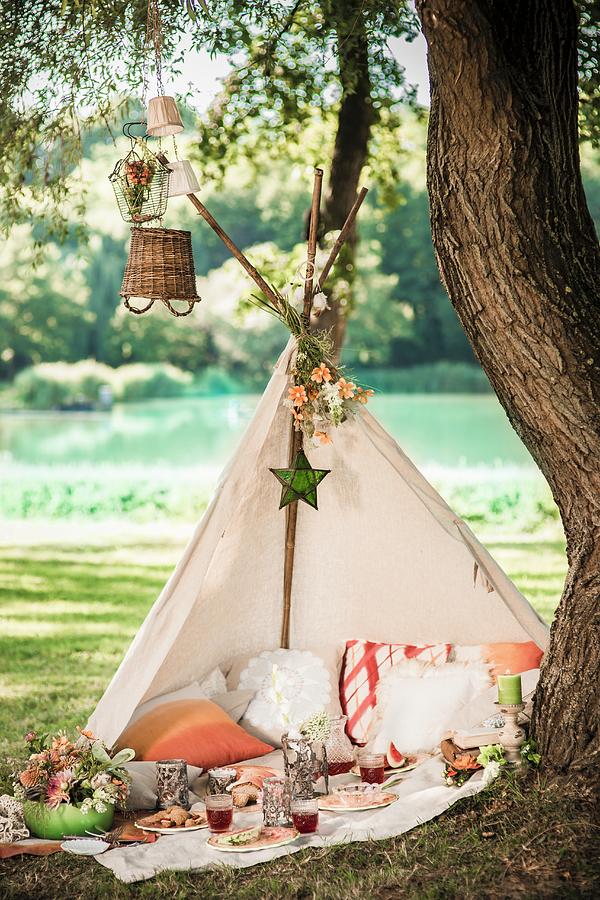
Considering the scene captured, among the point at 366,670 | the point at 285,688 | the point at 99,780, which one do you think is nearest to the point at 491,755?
the point at 366,670

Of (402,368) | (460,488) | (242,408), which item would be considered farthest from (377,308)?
(460,488)

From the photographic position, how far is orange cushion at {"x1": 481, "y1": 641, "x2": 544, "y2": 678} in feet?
12.8

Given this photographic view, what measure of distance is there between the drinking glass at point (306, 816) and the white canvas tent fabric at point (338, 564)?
2.89 feet

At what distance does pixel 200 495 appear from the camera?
1152 cm

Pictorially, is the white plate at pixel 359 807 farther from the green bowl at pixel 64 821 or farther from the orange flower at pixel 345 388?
the orange flower at pixel 345 388

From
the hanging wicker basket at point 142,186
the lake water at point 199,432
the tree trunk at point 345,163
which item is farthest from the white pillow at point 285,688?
the lake water at point 199,432

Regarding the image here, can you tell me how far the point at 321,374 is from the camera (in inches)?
146

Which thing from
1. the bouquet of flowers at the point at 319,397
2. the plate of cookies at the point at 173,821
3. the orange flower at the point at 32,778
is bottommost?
the plate of cookies at the point at 173,821

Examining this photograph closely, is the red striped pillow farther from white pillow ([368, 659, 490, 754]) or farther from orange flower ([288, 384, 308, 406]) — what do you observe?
orange flower ([288, 384, 308, 406])

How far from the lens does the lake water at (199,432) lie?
66.6ft

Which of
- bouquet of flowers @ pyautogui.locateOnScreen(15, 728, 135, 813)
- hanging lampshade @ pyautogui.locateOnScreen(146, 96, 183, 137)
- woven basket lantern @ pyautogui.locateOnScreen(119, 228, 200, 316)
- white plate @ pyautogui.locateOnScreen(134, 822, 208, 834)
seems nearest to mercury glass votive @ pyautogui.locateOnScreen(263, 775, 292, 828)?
white plate @ pyautogui.locateOnScreen(134, 822, 208, 834)

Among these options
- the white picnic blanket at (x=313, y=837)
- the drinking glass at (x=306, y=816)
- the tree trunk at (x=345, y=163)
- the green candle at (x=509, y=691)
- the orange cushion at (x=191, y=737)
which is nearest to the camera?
the white picnic blanket at (x=313, y=837)

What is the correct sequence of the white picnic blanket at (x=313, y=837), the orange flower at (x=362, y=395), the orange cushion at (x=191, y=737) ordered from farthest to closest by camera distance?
1. the orange flower at (x=362, y=395)
2. the orange cushion at (x=191, y=737)
3. the white picnic blanket at (x=313, y=837)

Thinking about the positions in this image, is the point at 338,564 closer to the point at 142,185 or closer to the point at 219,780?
the point at 219,780
